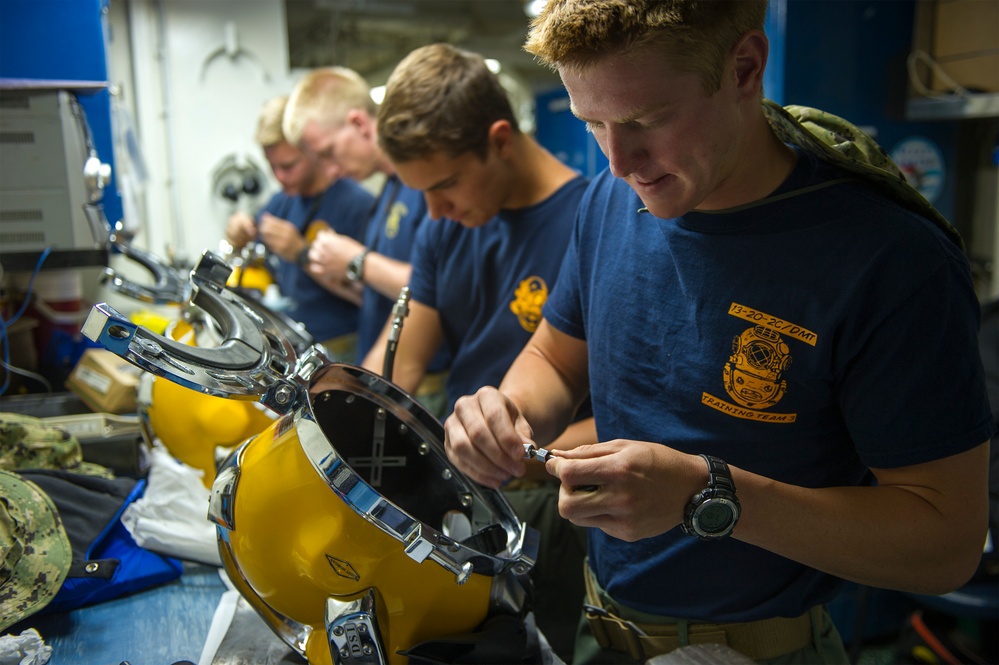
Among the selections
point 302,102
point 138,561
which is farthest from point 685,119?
point 302,102

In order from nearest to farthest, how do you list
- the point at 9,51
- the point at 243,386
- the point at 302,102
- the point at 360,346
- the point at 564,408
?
the point at 243,386
the point at 564,408
the point at 9,51
the point at 360,346
the point at 302,102

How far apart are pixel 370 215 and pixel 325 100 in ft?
1.37

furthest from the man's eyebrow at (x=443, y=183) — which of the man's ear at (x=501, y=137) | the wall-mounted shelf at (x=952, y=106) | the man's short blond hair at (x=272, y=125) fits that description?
the man's short blond hair at (x=272, y=125)

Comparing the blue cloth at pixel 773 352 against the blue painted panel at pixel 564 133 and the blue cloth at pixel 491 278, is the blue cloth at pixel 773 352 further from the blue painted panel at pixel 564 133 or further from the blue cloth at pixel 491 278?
the blue painted panel at pixel 564 133

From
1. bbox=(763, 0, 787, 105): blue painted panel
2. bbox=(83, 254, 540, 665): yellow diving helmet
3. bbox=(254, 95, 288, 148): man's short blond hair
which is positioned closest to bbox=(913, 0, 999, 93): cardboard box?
bbox=(763, 0, 787, 105): blue painted panel

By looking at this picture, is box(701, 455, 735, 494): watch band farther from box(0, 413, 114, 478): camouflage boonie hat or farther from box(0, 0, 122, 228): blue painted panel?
box(0, 0, 122, 228): blue painted panel

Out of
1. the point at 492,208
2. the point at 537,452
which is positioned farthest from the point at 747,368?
the point at 492,208

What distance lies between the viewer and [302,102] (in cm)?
268

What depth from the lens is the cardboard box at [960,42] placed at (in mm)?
2086

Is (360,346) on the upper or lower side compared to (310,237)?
lower

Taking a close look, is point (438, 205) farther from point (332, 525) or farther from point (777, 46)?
point (777, 46)

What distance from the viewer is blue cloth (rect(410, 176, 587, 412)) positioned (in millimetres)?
1538

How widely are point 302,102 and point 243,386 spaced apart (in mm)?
1997

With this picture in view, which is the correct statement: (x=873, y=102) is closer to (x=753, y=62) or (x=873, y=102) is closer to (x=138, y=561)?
(x=753, y=62)
